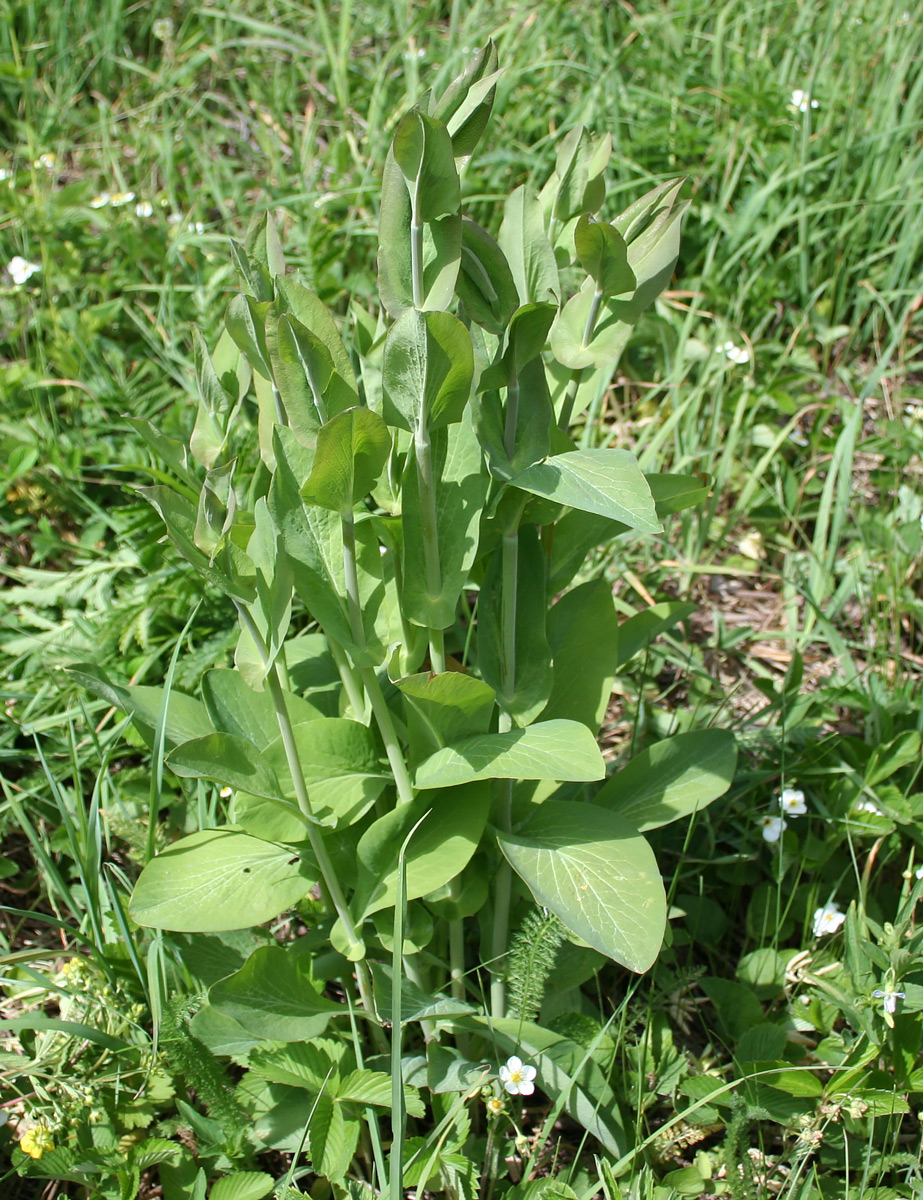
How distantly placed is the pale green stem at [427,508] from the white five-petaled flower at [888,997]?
0.79m

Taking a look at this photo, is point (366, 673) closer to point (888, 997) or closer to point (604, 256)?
point (604, 256)

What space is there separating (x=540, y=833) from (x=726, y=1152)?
48 centimetres

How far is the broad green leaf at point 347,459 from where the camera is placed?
0.96 metres

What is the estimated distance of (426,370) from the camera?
973 millimetres

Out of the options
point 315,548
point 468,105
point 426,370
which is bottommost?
point 315,548

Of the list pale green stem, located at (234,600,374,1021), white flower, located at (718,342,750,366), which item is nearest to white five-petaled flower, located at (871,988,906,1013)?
pale green stem, located at (234,600,374,1021)

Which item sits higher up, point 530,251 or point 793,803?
point 530,251

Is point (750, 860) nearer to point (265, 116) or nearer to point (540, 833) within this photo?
point (540, 833)

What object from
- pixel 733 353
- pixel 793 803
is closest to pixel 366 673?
pixel 793 803

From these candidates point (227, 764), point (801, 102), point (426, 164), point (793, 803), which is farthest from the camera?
point (801, 102)

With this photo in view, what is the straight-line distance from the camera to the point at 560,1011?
4.77 ft

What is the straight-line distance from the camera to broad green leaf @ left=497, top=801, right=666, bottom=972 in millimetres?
1087

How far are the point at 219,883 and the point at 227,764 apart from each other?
0.70 ft

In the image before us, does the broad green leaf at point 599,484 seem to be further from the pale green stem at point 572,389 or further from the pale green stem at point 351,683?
the pale green stem at point 351,683
